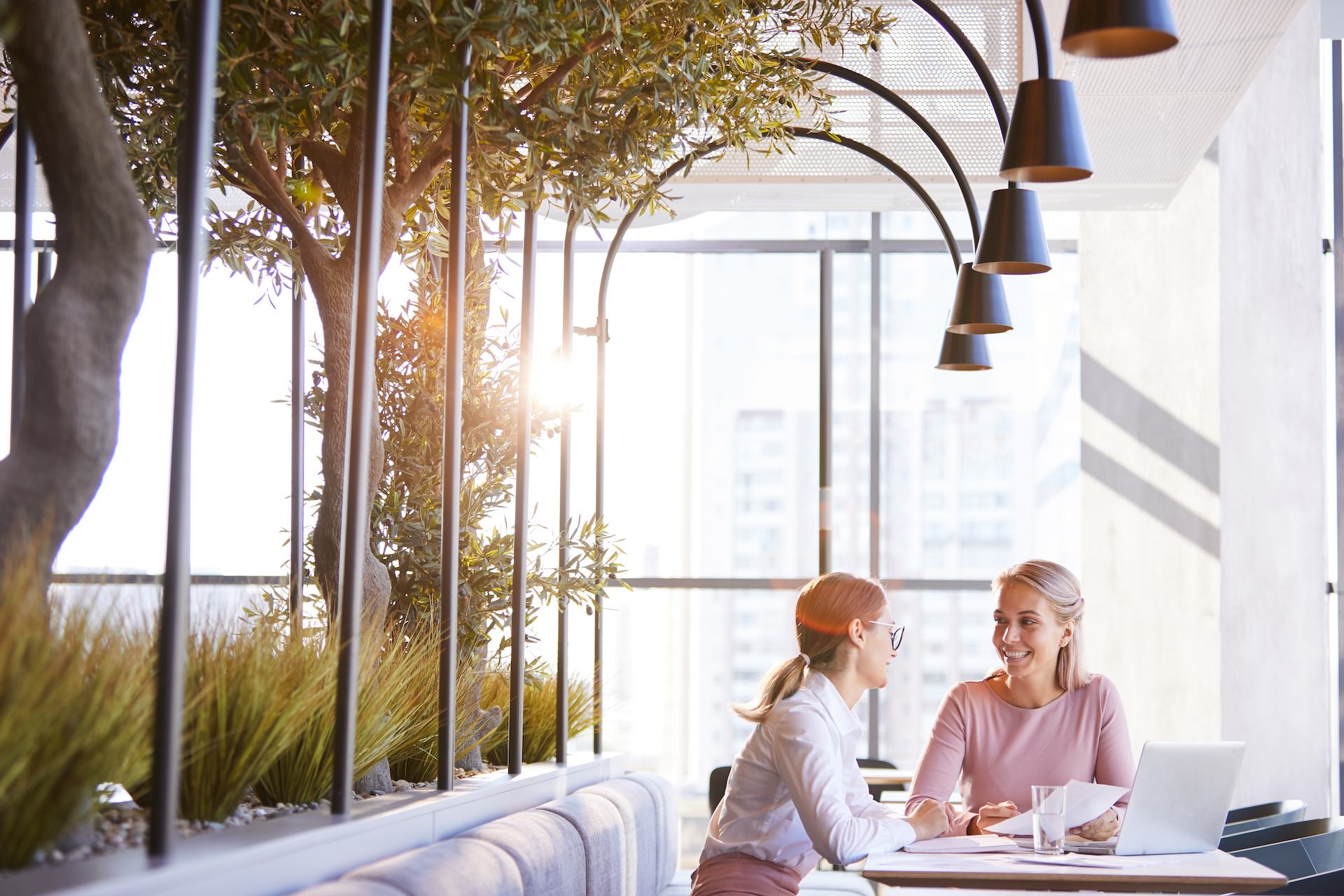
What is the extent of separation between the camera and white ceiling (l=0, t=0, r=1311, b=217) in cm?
497

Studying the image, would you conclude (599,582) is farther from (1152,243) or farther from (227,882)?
(1152,243)

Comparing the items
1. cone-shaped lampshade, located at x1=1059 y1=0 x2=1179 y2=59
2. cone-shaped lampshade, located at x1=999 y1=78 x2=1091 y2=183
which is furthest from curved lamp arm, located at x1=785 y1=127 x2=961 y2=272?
cone-shaped lampshade, located at x1=1059 y1=0 x2=1179 y2=59

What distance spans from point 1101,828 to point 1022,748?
→ 69cm

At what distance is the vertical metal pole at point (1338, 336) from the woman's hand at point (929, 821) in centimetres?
523

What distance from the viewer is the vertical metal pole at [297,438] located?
3.58 metres

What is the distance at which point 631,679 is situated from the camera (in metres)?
9.17

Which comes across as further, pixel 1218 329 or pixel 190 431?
pixel 1218 329

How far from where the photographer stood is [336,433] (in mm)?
3055

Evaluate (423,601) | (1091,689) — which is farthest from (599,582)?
(1091,689)

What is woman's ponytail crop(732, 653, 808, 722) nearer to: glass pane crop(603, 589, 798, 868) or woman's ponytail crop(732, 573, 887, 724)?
woman's ponytail crop(732, 573, 887, 724)

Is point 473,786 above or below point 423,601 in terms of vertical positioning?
below

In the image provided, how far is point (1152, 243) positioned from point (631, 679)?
4.56 m

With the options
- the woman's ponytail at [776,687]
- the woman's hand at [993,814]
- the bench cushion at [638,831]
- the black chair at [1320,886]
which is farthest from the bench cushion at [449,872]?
the black chair at [1320,886]

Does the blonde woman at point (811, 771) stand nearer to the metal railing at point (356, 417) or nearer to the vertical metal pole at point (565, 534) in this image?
the metal railing at point (356, 417)
